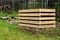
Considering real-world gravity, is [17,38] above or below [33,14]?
below

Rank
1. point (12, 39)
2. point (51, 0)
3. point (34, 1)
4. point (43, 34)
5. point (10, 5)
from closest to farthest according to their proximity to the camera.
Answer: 1. point (12, 39)
2. point (43, 34)
3. point (51, 0)
4. point (34, 1)
5. point (10, 5)

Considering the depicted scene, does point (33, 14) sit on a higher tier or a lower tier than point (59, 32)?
higher

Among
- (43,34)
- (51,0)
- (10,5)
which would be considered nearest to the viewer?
(43,34)

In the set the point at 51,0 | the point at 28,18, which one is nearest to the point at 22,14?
the point at 28,18

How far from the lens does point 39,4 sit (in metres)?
12.1

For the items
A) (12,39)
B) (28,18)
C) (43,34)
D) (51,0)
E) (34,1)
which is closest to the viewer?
(12,39)

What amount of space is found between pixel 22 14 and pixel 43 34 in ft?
4.71

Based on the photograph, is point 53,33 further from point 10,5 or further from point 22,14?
point 10,5

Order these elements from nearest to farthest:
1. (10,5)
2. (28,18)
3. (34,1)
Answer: (28,18) → (34,1) → (10,5)

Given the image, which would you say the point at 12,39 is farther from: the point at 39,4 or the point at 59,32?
the point at 39,4

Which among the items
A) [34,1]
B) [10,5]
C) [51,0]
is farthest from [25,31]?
[10,5]

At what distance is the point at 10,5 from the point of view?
49.0ft

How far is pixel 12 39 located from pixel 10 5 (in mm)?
9414

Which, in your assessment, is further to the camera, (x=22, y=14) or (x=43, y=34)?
(x=22, y=14)
